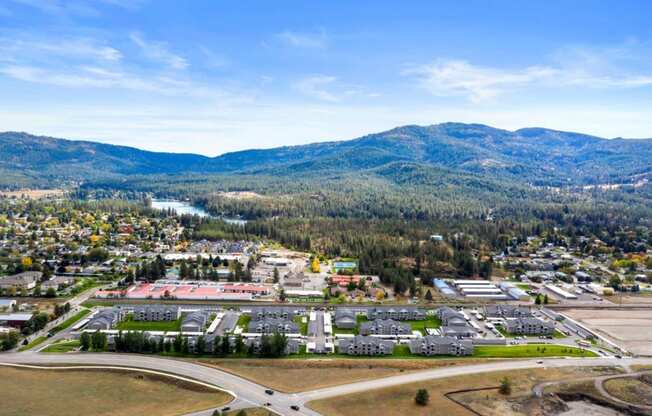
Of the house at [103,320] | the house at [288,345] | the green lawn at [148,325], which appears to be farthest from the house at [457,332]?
the house at [103,320]

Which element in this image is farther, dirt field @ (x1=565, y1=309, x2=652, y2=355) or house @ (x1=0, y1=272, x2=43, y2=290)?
house @ (x1=0, y1=272, x2=43, y2=290)

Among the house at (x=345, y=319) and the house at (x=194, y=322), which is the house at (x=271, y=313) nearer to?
the house at (x=345, y=319)

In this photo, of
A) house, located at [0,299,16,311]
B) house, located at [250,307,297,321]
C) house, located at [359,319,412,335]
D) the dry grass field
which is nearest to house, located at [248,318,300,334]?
house, located at [250,307,297,321]

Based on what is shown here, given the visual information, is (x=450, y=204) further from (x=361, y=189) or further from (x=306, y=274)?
(x=306, y=274)

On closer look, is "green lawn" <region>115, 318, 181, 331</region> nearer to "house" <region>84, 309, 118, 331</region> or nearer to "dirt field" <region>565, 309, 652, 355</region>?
"house" <region>84, 309, 118, 331</region>

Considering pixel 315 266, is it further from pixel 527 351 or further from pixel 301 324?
pixel 527 351
